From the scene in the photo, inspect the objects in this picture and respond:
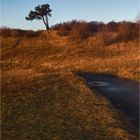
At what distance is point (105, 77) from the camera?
22406 mm

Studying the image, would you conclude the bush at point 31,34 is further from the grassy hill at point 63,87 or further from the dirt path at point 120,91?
the dirt path at point 120,91

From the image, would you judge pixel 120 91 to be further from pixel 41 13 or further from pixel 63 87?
pixel 41 13

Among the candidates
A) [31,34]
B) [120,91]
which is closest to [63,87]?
[120,91]

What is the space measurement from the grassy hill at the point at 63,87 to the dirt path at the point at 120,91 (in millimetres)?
549

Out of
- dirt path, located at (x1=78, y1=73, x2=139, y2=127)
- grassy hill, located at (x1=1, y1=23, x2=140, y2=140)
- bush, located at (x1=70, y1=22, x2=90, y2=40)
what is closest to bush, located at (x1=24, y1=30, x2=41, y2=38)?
grassy hill, located at (x1=1, y1=23, x2=140, y2=140)

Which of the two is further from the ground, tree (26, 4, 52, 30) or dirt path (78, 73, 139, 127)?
tree (26, 4, 52, 30)

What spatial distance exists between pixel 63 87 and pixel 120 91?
8.70 ft

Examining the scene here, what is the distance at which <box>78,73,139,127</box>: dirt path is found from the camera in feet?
46.9

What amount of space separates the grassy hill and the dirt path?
55 cm

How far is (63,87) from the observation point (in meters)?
17.5

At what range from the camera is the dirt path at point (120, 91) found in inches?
563

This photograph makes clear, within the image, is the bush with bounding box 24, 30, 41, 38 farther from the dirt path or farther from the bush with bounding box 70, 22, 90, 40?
the dirt path

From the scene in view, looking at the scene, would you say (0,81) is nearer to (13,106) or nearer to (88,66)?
(13,106)

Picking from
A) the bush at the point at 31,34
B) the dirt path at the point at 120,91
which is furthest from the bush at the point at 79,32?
the dirt path at the point at 120,91
